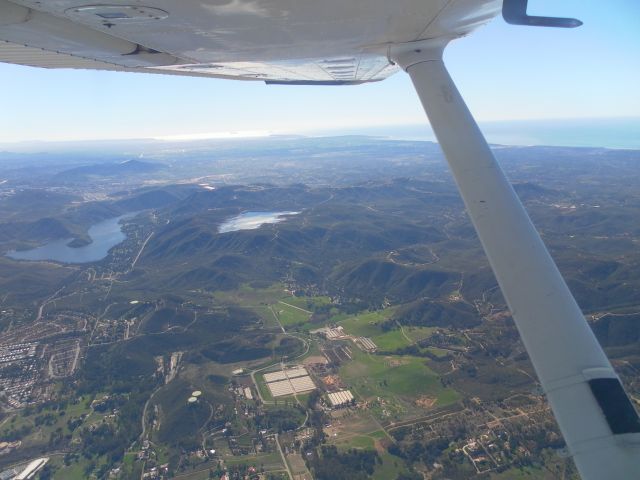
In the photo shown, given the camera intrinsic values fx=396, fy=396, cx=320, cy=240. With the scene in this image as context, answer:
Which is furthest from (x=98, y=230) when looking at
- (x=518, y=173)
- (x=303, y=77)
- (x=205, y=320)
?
(x=518, y=173)

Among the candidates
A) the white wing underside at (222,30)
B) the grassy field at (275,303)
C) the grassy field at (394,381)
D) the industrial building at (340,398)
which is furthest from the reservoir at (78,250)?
the white wing underside at (222,30)

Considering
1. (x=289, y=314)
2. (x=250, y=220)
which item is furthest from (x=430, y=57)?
(x=250, y=220)

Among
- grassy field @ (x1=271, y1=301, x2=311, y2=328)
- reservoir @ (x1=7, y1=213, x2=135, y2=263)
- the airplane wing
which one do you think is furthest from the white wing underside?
reservoir @ (x1=7, y1=213, x2=135, y2=263)

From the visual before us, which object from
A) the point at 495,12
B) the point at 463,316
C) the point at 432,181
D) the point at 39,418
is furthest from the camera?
the point at 432,181

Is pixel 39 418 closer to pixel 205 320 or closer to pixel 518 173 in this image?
pixel 205 320

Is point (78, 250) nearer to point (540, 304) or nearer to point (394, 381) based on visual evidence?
point (394, 381)

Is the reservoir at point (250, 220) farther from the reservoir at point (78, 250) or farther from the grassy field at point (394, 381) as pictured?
the grassy field at point (394, 381)
